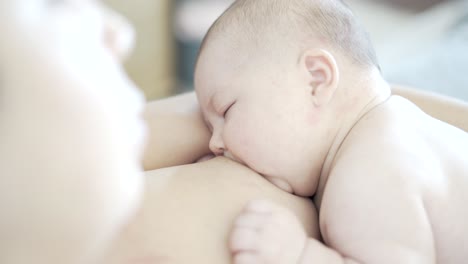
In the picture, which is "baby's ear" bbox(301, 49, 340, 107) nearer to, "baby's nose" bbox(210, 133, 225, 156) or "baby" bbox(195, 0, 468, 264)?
"baby" bbox(195, 0, 468, 264)

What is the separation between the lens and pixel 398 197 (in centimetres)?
71

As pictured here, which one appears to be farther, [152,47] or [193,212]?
[152,47]

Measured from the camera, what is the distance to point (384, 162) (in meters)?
0.74

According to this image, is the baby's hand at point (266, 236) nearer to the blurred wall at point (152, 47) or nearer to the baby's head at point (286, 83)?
the baby's head at point (286, 83)

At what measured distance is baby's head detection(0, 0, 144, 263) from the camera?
1.29 feet

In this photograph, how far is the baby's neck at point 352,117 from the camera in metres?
0.84

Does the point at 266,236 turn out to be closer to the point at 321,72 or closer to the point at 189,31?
the point at 321,72

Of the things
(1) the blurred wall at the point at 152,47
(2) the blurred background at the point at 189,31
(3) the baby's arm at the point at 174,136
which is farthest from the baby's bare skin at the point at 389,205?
(1) the blurred wall at the point at 152,47

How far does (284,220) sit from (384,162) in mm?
147

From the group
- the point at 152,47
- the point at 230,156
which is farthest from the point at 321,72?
the point at 152,47

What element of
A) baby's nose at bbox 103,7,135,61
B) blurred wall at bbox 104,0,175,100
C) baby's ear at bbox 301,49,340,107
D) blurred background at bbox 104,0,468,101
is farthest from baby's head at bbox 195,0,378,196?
blurred wall at bbox 104,0,175,100

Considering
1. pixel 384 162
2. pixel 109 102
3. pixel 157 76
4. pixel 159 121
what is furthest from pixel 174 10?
pixel 109 102

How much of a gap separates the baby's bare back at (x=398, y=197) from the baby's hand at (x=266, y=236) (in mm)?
62

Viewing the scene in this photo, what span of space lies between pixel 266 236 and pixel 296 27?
327 mm
